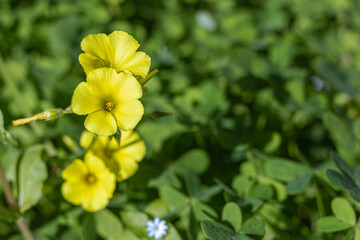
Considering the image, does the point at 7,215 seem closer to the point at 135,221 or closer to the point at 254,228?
the point at 135,221

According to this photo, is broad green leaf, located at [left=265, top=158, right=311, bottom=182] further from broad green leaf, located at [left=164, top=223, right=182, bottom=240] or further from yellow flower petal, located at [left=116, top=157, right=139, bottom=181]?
yellow flower petal, located at [left=116, top=157, right=139, bottom=181]

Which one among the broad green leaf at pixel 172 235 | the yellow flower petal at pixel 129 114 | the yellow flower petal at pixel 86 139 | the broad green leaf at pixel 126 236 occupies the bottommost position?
the broad green leaf at pixel 126 236

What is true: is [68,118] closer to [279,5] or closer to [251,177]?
[251,177]

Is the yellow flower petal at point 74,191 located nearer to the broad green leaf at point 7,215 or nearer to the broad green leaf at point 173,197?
the broad green leaf at point 7,215

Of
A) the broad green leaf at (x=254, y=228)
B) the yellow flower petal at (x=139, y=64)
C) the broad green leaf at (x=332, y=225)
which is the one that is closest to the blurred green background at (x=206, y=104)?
the broad green leaf at (x=254, y=228)

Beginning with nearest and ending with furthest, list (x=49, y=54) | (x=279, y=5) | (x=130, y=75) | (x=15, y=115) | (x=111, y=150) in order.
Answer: (x=130, y=75) < (x=111, y=150) < (x=15, y=115) < (x=49, y=54) < (x=279, y=5)

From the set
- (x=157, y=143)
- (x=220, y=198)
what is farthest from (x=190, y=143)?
(x=220, y=198)
